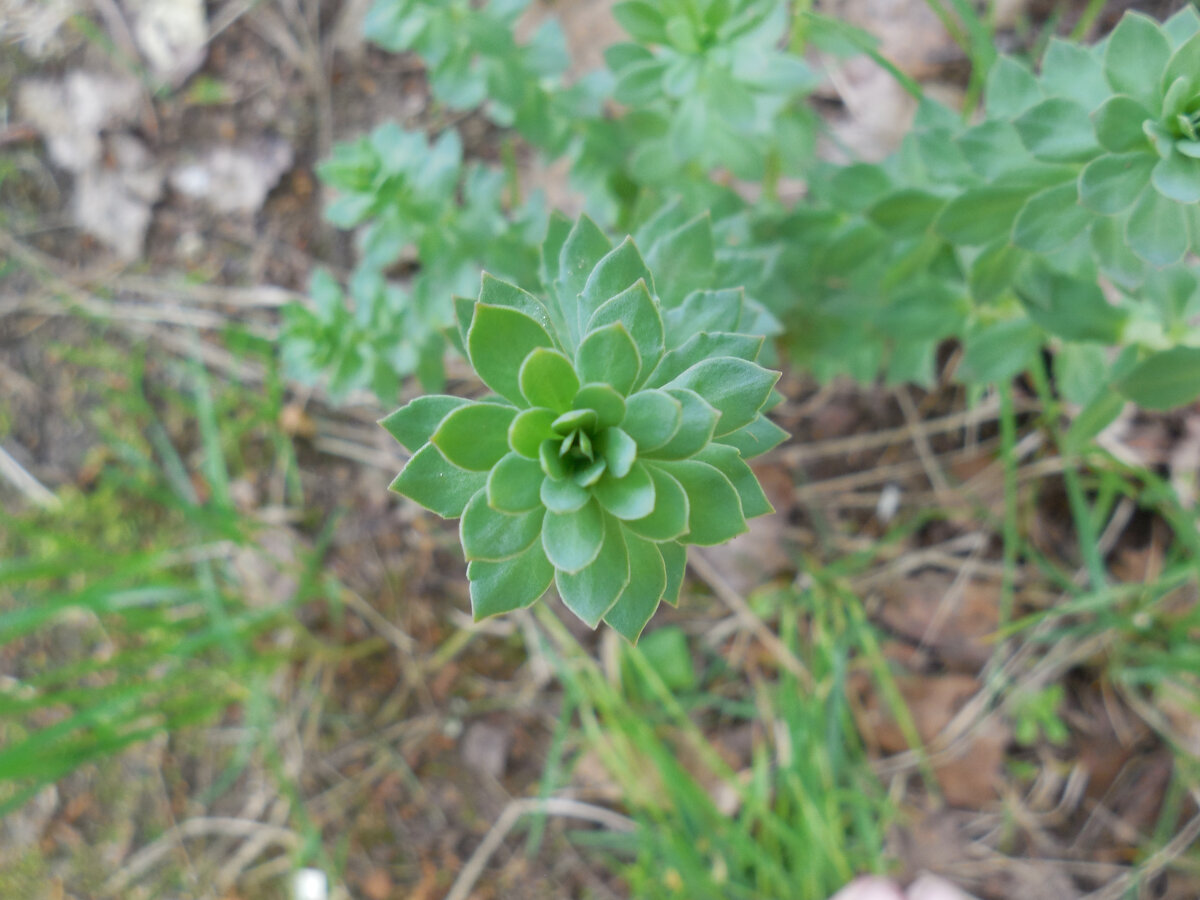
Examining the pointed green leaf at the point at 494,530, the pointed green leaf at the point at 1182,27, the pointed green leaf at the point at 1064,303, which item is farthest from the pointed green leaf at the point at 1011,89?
the pointed green leaf at the point at 494,530

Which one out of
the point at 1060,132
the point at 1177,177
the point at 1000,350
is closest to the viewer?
the point at 1177,177

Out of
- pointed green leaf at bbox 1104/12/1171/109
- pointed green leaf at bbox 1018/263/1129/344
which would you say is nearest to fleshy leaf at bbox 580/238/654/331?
pointed green leaf at bbox 1104/12/1171/109

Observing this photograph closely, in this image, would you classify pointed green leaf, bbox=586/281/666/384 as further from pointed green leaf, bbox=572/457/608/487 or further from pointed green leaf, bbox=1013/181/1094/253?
pointed green leaf, bbox=1013/181/1094/253

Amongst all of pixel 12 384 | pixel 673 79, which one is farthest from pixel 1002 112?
pixel 12 384

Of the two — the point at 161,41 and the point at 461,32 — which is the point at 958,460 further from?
the point at 161,41

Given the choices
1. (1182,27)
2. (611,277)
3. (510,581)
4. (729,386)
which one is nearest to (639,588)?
(510,581)

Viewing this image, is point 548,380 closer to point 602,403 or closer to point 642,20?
point 602,403

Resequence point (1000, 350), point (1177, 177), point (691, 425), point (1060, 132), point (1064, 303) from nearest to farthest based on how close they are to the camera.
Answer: point (691, 425) → point (1177, 177) → point (1060, 132) → point (1064, 303) → point (1000, 350)
